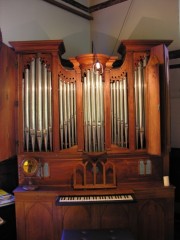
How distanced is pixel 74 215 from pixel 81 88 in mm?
1849

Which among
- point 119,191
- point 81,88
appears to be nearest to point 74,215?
point 119,191

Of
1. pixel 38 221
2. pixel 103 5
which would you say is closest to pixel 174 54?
pixel 103 5

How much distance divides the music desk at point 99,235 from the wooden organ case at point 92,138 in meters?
0.46

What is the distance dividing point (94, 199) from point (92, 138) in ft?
2.86

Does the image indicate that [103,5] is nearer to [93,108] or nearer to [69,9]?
[69,9]

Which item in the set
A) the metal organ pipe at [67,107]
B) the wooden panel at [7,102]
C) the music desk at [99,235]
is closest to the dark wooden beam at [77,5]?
the wooden panel at [7,102]

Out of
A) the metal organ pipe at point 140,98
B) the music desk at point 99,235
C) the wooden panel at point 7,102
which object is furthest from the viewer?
the metal organ pipe at point 140,98

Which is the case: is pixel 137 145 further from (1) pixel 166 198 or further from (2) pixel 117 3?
(2) pixel 117 3

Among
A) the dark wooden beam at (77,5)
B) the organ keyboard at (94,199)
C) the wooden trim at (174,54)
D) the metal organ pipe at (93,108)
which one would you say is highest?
the dark wooden beam at (77,5)

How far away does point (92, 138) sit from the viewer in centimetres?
348

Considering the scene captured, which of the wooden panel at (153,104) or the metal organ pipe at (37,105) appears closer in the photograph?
the wooden panel at (153,104)

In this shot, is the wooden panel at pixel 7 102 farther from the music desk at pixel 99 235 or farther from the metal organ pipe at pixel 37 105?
the music desk at pixel 99 235

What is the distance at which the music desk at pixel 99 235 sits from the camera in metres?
2.66

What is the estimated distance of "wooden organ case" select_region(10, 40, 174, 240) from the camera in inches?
130
